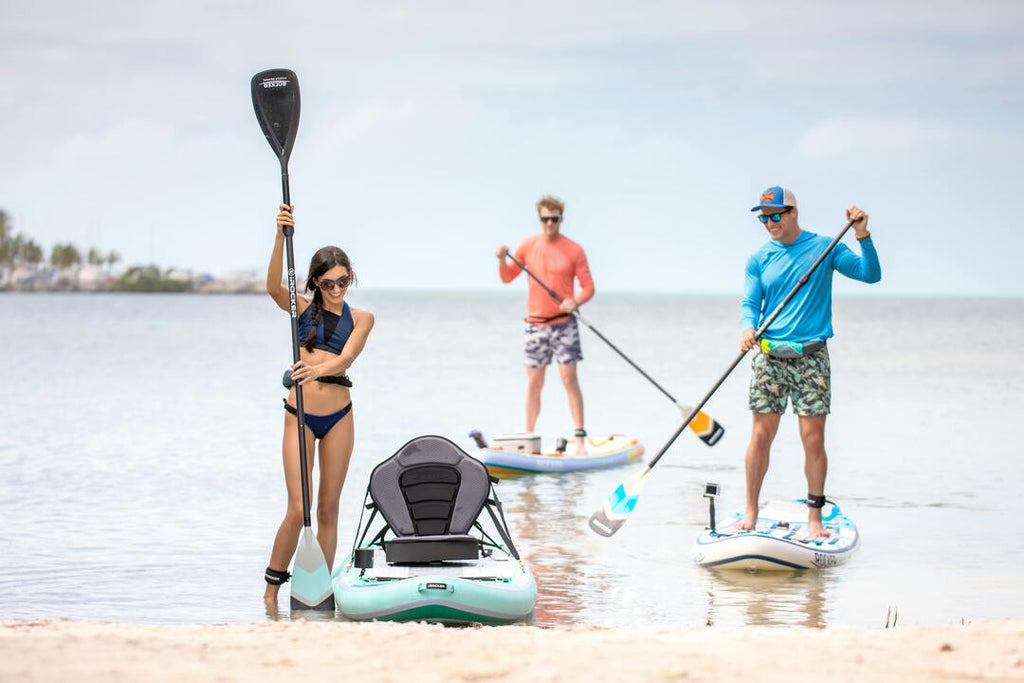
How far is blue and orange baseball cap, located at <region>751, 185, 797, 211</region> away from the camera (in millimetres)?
7441

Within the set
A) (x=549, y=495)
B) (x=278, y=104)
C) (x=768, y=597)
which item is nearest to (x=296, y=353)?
(x=278, y=104)

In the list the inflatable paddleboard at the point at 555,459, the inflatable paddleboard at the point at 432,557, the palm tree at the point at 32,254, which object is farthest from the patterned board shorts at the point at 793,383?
the palm tree at the point at 32,254

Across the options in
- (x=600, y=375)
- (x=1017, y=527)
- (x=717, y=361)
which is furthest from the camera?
(x=717, y=361)

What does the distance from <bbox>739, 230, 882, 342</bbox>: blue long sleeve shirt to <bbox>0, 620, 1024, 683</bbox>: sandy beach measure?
97.0 inches

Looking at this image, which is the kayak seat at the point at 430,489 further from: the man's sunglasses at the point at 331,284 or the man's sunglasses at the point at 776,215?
the man's sunglasses at the point at 776,215

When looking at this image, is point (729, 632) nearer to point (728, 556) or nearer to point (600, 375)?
point (728, 556)

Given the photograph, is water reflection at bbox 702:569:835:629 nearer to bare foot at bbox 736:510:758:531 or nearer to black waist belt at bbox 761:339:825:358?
bare foot at bbox 736:510:758:531

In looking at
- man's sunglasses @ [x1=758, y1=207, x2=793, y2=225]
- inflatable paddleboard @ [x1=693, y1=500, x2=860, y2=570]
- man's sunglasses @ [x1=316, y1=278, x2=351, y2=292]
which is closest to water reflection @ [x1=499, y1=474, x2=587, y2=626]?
inflatable paddleboard @ [x1=693, y1=500, x2=860, y2=570]

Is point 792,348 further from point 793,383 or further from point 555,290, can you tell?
point 555,290

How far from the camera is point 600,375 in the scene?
1097 inches

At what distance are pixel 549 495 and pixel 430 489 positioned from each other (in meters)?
4.18

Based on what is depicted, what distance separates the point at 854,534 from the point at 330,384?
142 inches

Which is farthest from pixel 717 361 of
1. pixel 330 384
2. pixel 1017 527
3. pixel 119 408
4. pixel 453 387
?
pixel 330 384

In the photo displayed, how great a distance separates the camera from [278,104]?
6.92 metres
